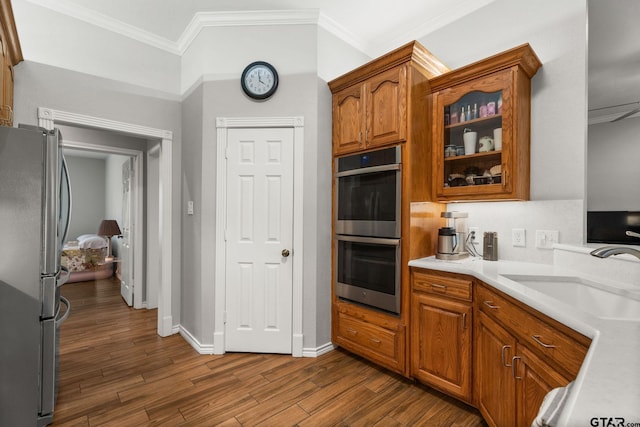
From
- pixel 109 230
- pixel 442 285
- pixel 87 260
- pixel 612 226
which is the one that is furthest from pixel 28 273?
pixel 87 260

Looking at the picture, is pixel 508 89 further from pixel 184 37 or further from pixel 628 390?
pixel 184 37

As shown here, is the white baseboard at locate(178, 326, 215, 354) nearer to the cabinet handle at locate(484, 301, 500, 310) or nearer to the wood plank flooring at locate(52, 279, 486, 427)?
the wood plank flooring at locate(52, 279, 486, 427)

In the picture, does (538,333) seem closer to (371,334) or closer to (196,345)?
(371,334)

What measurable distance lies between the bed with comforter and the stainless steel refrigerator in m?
4.47

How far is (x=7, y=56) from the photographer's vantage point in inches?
77.8

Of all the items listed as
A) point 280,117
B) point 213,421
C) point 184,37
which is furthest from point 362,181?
point 184,37

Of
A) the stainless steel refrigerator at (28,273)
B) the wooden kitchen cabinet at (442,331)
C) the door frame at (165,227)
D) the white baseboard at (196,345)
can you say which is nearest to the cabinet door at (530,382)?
the wooden kitchen cabinet at (442,331)

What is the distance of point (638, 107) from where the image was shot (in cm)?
160

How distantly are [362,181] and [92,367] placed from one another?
106 inches

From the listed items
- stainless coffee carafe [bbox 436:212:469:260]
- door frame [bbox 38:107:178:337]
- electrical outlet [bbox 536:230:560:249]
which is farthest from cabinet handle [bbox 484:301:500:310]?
door frame [bbox 38:107:178:337]

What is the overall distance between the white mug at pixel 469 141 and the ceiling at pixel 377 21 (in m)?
0.67

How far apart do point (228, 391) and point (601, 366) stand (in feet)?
7.13

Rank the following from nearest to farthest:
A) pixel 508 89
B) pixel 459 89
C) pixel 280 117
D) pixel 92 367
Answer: pixel 508 89 < pixel 459 89 < pixel 92 367 < pixel 280 117

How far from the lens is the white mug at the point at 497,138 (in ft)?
6.82
